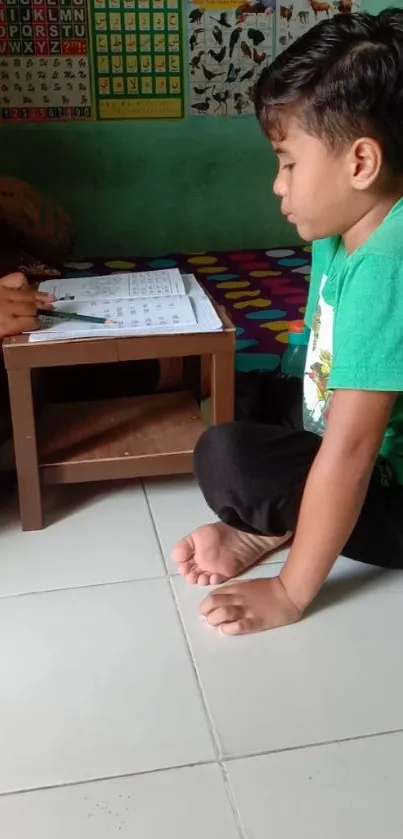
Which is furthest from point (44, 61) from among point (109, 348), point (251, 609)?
point (251, 609)

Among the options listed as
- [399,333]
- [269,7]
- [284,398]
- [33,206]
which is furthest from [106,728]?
[269,7]

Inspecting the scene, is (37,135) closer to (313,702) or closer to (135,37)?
(135,37)

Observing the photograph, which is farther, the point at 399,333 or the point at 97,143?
the point at 97,143

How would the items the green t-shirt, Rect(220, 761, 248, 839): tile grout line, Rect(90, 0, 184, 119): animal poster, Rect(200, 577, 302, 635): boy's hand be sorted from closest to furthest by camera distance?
1. Rect(220, 761, 248, 839): tile grout line
2. the green t-shirt
3. Rect(200, 577, 302, 635): boy's hand
4. Rect(90, 0, 184, 119): animal poster

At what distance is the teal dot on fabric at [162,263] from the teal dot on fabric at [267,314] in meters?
0.43

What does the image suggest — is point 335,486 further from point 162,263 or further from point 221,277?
point 162,263

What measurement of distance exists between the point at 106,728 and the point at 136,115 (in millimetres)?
1617

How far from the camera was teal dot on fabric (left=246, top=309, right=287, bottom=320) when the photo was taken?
160 cm

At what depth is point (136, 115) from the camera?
2.04 meters

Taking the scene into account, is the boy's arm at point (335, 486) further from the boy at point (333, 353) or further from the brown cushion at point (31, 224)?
the brown cushion at point (31, 224)

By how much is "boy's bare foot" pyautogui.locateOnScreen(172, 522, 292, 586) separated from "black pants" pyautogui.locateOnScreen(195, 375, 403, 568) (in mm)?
32

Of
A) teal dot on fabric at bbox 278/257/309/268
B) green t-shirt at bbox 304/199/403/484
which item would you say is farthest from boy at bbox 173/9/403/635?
teal dot on fabric at bbox 278/257/309/268

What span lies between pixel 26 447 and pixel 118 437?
0.53ft

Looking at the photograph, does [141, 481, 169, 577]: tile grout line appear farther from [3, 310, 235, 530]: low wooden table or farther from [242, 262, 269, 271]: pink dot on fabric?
[242, 262, 269, 271]: pink dot on fabric
